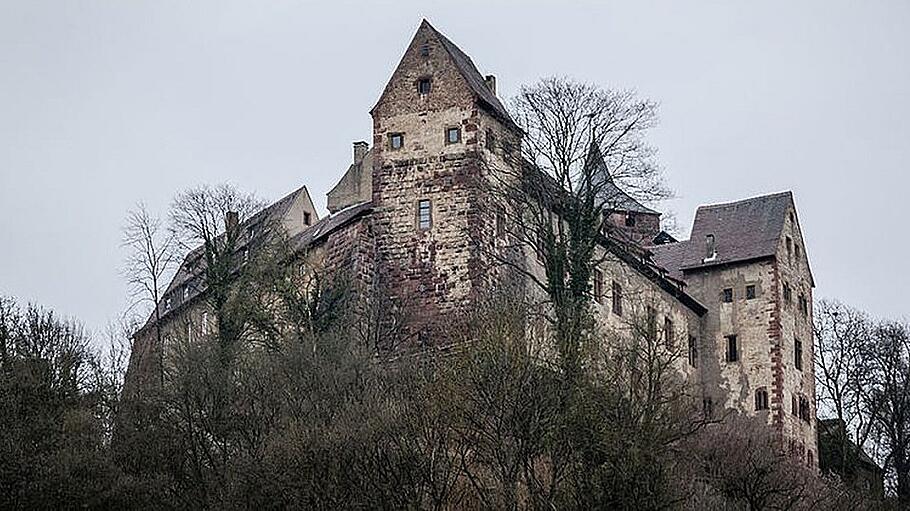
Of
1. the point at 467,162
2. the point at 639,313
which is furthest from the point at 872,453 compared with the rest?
the point at 467,162

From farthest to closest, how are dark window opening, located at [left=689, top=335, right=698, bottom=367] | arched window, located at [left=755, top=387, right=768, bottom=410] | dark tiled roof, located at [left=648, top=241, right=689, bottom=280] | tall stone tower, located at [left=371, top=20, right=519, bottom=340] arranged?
dark tiled roof, located at [left=648, top=241, right=689, bottom=280], dark window opening, located at [left=689, top=335, right=698, bottom=367], arched window, located at [left=755, top=387, right=768, bottom=410], tall stone tower, located at [left=371, top=20, right=519, bottom=340]

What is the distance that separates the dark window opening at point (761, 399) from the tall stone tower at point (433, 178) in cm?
1629

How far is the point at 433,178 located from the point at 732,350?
1773 cm

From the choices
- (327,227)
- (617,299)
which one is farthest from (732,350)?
(327,227)

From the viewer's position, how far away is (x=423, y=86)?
56000 millimetres

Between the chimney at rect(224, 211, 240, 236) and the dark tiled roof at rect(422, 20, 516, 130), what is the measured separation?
30.8 feet

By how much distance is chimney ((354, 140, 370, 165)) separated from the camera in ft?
244

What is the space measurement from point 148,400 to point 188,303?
14.3 meters

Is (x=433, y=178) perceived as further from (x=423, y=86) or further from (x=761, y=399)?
(x=761, y=399)

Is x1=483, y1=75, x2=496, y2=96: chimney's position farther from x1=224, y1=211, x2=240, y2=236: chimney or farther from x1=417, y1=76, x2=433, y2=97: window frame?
x1=224, y1=211, x2=240, y2=236: chimney

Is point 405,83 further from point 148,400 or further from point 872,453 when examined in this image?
point 872,453

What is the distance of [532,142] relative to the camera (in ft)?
173

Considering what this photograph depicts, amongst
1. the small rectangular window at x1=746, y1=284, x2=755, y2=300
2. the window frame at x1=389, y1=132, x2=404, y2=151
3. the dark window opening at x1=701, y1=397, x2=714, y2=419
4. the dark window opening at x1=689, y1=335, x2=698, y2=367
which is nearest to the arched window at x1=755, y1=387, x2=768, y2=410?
the dark window opening at x1=701, y1=397, x2=714, y2=419

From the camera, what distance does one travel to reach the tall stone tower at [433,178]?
53.7m
